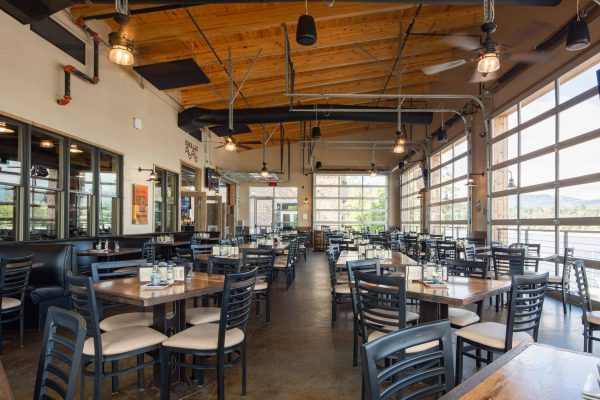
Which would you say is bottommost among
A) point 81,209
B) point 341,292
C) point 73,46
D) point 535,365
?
point 341,292

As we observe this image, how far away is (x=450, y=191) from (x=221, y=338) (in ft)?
34.7

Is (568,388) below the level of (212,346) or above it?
above

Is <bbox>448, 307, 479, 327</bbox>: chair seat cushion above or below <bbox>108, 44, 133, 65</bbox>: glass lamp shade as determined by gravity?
below

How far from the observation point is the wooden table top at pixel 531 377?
118 cm

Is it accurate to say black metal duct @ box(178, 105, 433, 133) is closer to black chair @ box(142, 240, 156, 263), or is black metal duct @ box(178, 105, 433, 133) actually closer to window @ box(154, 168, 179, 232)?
window @ box(154, 168, 179, 232)

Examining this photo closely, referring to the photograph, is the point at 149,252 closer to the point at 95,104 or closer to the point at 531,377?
the point at 95,104

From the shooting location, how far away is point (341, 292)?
14.8ft

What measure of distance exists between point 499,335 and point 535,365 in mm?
1325

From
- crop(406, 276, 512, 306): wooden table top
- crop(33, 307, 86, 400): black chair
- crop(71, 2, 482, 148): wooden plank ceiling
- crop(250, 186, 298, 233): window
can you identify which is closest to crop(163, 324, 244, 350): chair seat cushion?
crop(33, 307, 86, 400): black chair

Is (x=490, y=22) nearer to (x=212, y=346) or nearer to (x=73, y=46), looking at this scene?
(x=212, y=346)

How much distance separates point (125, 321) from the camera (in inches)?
118

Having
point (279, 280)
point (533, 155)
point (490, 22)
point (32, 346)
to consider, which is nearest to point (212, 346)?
point (32, 346)

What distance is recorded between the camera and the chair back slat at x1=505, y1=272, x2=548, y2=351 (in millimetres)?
2465

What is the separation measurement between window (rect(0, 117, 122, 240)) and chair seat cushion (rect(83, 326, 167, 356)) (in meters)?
3.92
